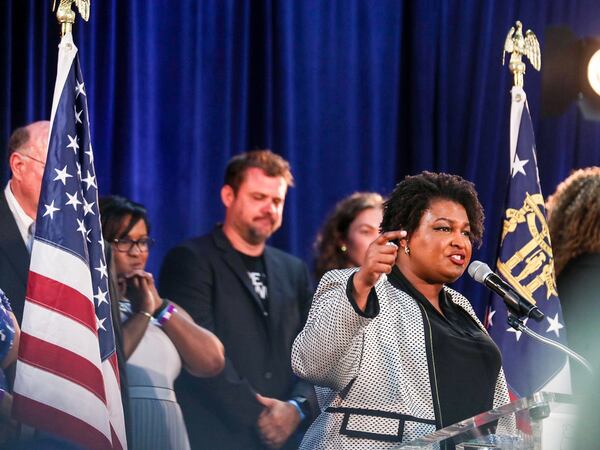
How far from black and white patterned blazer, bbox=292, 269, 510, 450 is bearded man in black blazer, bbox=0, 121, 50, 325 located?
1153mm

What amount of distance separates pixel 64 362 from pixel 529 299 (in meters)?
1.86

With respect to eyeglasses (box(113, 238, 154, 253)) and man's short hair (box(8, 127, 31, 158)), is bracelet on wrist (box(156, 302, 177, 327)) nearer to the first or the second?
eyeglasses (box(113, 238, 154, 253))

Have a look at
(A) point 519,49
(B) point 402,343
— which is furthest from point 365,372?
(A) point 519,49

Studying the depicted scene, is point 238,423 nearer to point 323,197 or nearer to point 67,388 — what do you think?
point 67,388

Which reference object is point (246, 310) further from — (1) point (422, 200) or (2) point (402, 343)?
(2) point (402, 343)

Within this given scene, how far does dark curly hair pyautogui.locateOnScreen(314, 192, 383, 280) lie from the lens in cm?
479

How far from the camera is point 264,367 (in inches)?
171

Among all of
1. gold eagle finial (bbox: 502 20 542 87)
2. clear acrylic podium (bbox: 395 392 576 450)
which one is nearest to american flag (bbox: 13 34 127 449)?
clear acrylic podium (bbox: 395 392 576 450)

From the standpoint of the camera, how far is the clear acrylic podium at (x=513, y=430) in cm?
223

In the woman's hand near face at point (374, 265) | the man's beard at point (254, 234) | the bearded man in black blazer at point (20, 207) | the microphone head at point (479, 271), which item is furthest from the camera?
the man's beard at point (254, 234)

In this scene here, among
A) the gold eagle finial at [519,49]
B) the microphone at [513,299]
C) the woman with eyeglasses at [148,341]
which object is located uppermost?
the gold eagle finial at [519,49]

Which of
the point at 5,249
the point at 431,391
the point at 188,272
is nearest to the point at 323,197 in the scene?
the point at 188,272

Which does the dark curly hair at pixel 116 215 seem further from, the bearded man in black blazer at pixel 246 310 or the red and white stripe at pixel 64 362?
the red and white stripe at pixel 64 362

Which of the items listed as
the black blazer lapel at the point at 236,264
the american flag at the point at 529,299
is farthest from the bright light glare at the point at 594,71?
the black blazer lapel at the point at 236,264
